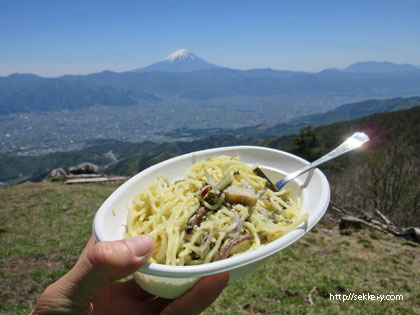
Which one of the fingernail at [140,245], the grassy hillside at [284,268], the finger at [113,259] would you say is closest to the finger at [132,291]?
the finger at [113,259]

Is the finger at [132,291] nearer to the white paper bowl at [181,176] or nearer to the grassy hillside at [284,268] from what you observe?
the white paper bowl at [181,176]

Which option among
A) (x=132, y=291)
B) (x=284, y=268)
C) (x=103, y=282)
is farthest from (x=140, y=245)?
(x=284, y=268)

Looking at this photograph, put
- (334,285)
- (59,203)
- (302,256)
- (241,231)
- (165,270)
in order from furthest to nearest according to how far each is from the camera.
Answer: (59,203) → (302,256) → (334,285) → (241,231) → (165,270)

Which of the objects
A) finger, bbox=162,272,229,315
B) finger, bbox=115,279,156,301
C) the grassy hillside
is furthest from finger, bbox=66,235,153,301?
the grassy hillside

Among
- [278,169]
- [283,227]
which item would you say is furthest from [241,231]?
[278,169]

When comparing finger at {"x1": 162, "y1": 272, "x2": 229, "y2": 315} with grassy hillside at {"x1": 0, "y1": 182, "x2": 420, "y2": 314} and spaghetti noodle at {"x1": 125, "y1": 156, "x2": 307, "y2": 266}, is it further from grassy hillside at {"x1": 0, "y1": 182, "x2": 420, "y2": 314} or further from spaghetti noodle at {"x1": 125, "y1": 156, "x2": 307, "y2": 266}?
grassy hillside at {"x1": 0, "y1": 182, "x2": 420, "y2": 314}

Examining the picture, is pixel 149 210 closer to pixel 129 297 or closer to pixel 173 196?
pixel 173 196
